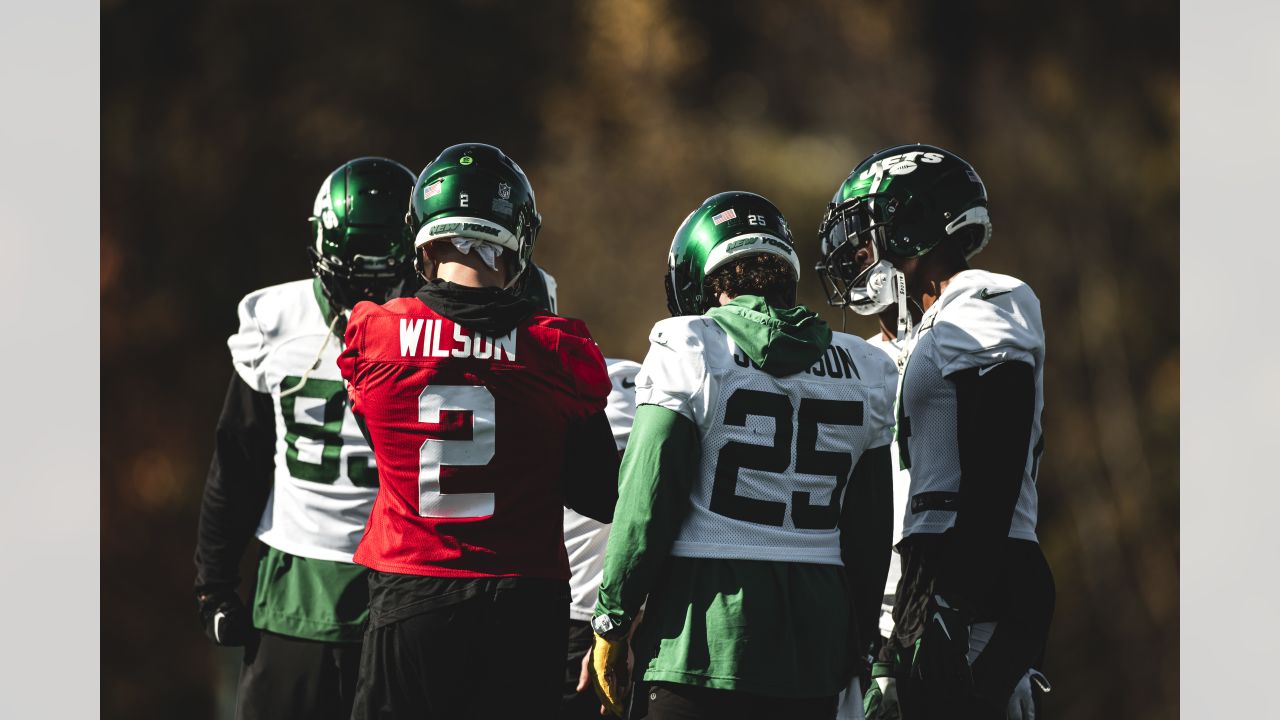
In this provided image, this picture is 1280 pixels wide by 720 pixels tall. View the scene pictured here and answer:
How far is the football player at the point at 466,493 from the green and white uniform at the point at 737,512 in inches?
6.0

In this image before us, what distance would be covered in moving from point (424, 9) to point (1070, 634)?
5.50 meters


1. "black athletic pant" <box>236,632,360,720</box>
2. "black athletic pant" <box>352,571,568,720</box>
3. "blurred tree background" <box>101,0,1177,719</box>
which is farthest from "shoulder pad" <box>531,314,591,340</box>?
"blurred tree background" <box>101,0,1177,719</box>

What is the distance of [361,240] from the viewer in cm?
310

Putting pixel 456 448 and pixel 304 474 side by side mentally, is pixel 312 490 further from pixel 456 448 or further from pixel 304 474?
pixel 456 448

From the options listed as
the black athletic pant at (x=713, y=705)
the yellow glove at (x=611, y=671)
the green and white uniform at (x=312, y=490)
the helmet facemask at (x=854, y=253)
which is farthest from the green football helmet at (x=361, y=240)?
the black athletic pant at (x=713, y=705)

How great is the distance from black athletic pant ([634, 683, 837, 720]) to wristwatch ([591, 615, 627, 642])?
122 millimetres

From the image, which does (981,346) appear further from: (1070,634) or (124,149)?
(124,149)

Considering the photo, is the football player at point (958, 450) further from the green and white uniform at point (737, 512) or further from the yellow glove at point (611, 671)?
the yellow glove at point (611, 671)

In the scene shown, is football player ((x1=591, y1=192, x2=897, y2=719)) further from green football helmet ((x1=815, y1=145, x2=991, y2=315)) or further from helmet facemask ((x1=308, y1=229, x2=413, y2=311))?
helmet facemask ((x1=308, y1=229, x2=413, y2=311))

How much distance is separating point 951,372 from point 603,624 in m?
0.93

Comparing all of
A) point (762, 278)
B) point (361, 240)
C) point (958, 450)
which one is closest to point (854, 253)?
point (762, 278)

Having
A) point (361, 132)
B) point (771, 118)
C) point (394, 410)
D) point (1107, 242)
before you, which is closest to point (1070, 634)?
point (1107, 242)

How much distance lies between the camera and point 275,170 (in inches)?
286

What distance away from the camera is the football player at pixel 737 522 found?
2.34 meters
